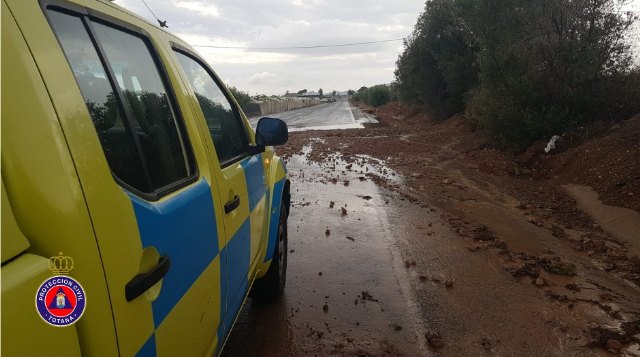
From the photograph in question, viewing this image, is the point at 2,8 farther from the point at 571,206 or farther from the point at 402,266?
the point at 571,206

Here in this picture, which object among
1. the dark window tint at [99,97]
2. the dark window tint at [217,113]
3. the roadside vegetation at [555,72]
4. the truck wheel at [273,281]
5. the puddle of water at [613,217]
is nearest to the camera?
the dark window tint at [99,97]

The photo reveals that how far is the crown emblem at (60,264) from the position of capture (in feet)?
3.49

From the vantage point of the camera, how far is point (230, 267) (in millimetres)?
2312

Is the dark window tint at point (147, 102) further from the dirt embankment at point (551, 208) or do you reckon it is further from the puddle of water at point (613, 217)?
the puddle of water at point (613, 217)

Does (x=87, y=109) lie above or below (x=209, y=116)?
above

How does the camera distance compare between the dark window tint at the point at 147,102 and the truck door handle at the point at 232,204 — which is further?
the truck door handle at the point at 232,204

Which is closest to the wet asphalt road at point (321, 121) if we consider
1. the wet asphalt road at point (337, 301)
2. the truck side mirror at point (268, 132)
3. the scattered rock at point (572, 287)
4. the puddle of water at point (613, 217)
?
the puddle of water at point (613, 217)

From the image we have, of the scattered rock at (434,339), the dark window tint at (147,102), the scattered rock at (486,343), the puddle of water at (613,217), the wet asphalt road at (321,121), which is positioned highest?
the dark window tint at (147,102)

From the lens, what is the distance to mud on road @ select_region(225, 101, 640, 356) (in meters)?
3.33

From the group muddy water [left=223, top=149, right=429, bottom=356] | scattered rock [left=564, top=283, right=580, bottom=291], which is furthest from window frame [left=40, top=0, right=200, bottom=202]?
scattered rock [left=564, top=283, right=580, bottom=291]

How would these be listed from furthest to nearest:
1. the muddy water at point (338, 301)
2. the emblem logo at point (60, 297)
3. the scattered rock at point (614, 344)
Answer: the muddy water at point (338, 301) < the scattered rock at point (614, 344) < the emblem logo at point (60, 297)

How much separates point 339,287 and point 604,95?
1003 centimetres

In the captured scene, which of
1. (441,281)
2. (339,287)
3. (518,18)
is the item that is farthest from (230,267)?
(518,18)

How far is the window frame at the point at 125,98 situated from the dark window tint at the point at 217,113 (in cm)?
36
